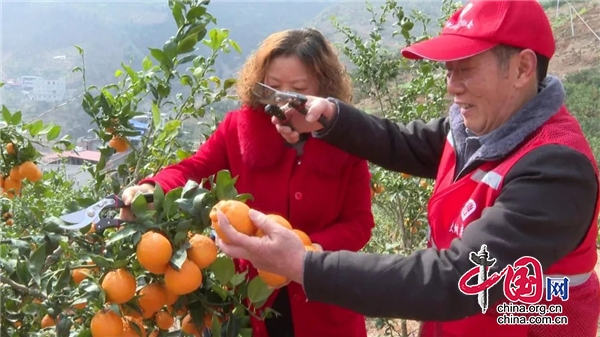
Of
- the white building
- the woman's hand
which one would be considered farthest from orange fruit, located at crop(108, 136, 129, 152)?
the white building

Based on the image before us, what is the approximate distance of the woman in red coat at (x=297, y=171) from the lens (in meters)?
1.43

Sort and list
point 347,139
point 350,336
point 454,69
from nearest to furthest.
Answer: point 454,69 → point 347,139 → point 350,336

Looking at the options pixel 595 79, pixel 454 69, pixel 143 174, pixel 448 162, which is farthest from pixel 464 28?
pixel 595 79

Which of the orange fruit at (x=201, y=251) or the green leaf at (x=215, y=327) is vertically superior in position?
the orange fruit at (x=201, y=251)

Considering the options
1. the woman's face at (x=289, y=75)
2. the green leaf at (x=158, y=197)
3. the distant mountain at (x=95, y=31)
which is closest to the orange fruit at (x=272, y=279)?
the green leaf at (x=158, y=197)

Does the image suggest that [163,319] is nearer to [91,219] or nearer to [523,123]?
[91,219]

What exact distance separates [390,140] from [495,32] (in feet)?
1.71

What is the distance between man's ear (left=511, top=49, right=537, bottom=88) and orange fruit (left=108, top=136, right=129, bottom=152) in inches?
41.3

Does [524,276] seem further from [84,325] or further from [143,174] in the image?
[143,174]

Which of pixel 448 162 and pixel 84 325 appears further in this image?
pixel 448 162

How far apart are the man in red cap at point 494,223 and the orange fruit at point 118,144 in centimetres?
69

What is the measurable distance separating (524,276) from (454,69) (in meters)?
0.42

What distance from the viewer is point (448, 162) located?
4.08ft

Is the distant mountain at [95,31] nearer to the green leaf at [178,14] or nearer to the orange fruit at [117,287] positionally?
the green leaf at [178,14]
